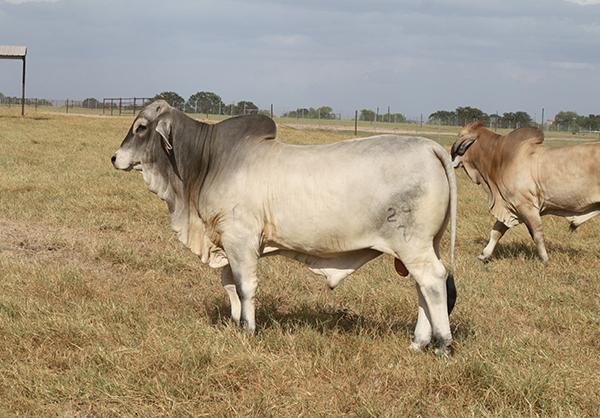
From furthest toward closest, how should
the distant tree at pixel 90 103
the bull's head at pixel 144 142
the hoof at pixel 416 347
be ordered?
the distant tree at pixel 90 103 < the bull's head at pixel 144 142 < the hoof at pixel 416 347

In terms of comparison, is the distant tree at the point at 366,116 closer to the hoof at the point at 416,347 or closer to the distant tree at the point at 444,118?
the distant tree at the point at 444,118

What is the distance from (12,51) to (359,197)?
33384 millimetres

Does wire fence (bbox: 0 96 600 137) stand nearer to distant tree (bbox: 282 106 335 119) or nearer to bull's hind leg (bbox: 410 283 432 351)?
distant tree (bbox: 282 106 335 119)

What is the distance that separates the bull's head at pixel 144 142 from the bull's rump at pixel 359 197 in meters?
1.02

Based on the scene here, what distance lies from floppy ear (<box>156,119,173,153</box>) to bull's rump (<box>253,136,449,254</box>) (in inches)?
33.1

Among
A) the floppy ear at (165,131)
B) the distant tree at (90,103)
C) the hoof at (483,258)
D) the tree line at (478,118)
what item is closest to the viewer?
the floppy ear at (165,131)

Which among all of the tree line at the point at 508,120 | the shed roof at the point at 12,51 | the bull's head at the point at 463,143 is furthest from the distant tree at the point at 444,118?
the bull's head at the point at 463,143

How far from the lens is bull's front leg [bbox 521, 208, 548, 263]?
29.3ft

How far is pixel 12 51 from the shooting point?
3422cm

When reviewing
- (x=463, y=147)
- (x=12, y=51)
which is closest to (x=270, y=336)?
(x=463, y=147)

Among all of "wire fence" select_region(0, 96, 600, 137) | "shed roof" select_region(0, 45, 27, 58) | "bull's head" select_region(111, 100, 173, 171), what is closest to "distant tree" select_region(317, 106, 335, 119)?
"wire fence" select_region(0, 96, 600, 137)

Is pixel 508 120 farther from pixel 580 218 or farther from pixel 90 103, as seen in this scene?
pixel 580 218

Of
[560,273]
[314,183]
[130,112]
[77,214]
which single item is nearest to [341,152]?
[314,183]

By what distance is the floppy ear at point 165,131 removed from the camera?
17.5ft
